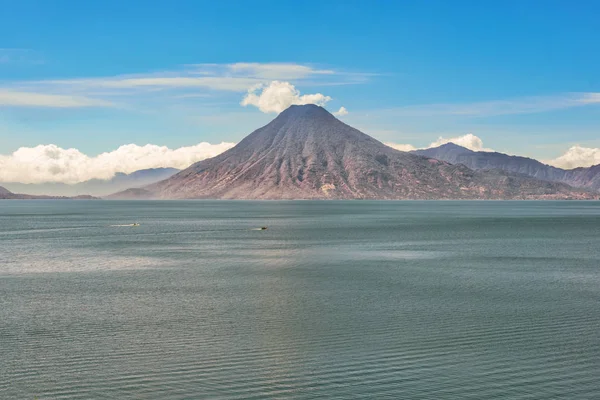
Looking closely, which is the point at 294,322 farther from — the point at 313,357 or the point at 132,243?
the point at 132,243

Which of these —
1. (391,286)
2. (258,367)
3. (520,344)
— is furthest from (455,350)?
(391,286)

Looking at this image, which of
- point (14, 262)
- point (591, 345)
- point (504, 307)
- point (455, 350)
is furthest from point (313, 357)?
point (14, 262)

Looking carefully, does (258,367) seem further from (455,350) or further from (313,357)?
(455,350)

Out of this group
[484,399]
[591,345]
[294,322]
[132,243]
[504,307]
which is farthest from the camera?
[132,243]

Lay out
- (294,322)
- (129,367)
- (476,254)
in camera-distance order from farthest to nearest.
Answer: (476,254) < (294,322) < (129,367)

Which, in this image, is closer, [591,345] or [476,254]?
[591,345]

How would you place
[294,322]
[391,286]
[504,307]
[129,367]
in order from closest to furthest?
1. [129,367]
2. [294,322]
3. [504,307]
4. [391,286]

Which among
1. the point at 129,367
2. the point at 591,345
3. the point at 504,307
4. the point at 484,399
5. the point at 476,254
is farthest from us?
the point at 476,254

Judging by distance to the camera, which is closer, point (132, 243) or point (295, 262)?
point (295, 262)

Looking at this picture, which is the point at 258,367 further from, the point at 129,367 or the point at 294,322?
the point at 294,322
